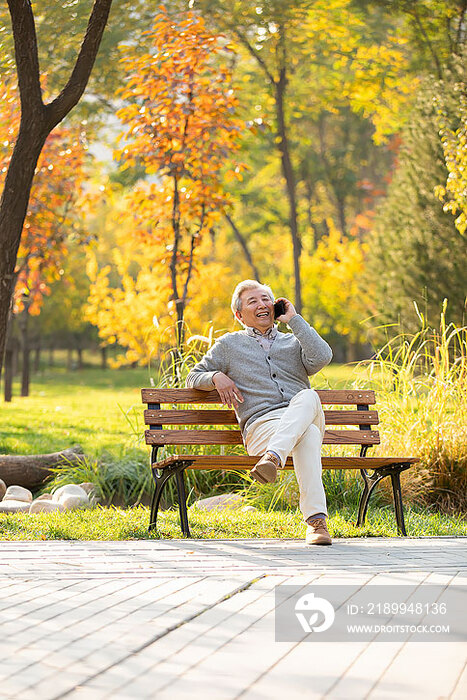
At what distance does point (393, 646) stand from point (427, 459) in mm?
4403

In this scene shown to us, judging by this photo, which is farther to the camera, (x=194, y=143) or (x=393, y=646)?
(x=194, y=143)

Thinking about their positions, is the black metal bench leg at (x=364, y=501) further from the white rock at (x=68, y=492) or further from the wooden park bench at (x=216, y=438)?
the white rock at (x=68, y=492)

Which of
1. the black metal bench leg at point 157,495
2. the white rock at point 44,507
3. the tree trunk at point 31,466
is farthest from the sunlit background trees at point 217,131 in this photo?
the black metal bench leg at point 157,495

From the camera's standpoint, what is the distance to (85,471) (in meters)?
7.98

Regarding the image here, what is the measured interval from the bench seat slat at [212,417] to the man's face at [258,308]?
1.94 feet

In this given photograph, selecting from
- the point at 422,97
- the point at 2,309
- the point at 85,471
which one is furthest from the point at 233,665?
the point at 422,97

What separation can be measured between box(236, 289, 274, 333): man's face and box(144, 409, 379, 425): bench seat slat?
1.94ft

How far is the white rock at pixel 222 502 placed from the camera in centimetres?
704

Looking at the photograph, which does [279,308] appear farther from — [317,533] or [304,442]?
[317,533]

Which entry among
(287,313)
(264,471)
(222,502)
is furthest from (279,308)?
(222,502)

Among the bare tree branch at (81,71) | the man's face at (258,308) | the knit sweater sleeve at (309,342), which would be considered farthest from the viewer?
the bare tree branch at (81,71)

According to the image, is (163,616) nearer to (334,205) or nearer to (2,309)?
(2,309)

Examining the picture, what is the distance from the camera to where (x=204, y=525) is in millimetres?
5898

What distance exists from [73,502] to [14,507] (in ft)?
1.40
